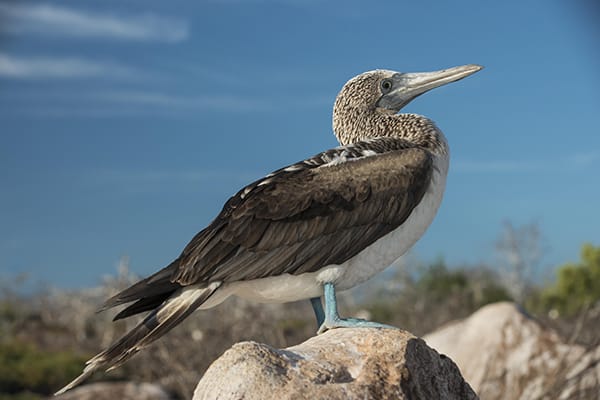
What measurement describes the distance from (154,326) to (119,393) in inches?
303

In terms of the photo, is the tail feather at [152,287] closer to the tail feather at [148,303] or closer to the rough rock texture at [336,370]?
the tail feather at [148,303]

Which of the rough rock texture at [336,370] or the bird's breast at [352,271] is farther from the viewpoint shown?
the bird's breast at [352,271]

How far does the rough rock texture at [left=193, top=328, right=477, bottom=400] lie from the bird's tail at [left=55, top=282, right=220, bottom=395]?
0.38m

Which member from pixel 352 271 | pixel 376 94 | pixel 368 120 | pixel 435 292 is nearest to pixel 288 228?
pixel 352 271

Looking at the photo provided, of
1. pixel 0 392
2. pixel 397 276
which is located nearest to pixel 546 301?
pixel 397 276

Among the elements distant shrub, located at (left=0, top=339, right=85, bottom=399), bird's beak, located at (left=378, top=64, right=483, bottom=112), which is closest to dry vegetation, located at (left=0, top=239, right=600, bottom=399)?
distant shrub, located at (left=0, top=339, right=85, bottom=399)

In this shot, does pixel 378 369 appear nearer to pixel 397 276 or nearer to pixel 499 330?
pixel 499 330

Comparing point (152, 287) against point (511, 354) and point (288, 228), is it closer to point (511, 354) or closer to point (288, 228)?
point (288, 228)

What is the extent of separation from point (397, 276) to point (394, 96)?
1927 cm

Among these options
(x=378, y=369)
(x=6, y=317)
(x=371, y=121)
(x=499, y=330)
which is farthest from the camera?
(x=6, y=317)

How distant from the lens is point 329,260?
457cm

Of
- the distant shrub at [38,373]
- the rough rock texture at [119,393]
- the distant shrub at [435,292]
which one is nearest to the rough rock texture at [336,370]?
the rough rock texture at [119,393]

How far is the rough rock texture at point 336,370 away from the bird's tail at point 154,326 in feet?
1.25

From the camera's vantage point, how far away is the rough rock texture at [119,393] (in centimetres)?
1145
